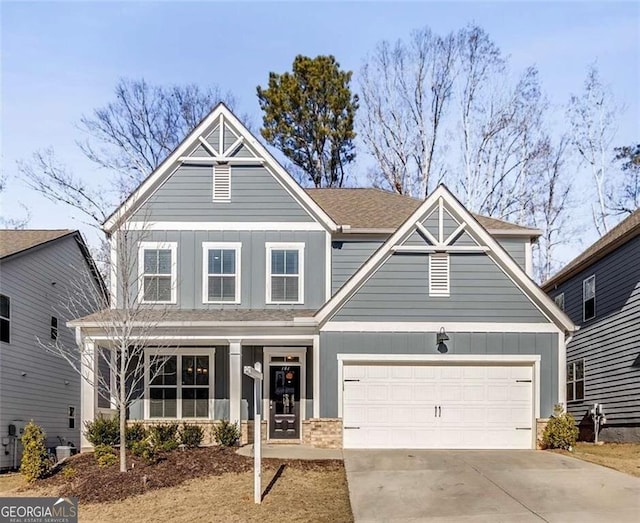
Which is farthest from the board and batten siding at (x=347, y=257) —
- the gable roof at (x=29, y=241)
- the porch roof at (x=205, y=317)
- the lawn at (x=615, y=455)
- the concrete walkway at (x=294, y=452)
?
the gable roof at (x=29, y=241)

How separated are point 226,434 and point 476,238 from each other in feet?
22.9

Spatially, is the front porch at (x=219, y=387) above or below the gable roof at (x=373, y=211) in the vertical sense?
below

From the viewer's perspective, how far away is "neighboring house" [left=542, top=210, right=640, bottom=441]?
61.5 ft

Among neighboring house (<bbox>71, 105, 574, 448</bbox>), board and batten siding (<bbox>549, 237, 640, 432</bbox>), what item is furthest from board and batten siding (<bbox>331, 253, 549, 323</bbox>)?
board and batten siding (<bbox>549, 237, 640, 432</bbox>)

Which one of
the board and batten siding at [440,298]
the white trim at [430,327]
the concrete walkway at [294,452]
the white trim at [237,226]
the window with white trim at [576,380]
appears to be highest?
the white trim at [237,226]

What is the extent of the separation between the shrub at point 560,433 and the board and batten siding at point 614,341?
3006 mm

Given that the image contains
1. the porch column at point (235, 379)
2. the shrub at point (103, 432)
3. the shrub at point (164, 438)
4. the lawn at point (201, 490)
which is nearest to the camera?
the lawn at point (201, 490)

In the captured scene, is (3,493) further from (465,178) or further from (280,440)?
(465,178)

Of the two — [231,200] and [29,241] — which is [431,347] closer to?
[231,200]

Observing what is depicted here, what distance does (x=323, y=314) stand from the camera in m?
16.6

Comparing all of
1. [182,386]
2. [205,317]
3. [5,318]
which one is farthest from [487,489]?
[5,318]

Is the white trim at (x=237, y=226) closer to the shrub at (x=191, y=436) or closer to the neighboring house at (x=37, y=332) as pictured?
the neighboring house at (x=37, y=332)

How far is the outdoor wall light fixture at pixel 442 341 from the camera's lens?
16625mm

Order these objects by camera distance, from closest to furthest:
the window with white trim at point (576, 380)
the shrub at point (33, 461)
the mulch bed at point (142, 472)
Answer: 1. the mulch bed at point (142, 472)
2. the shrub at point (33, 461)
3. the window with white trim at point (576, 380)
